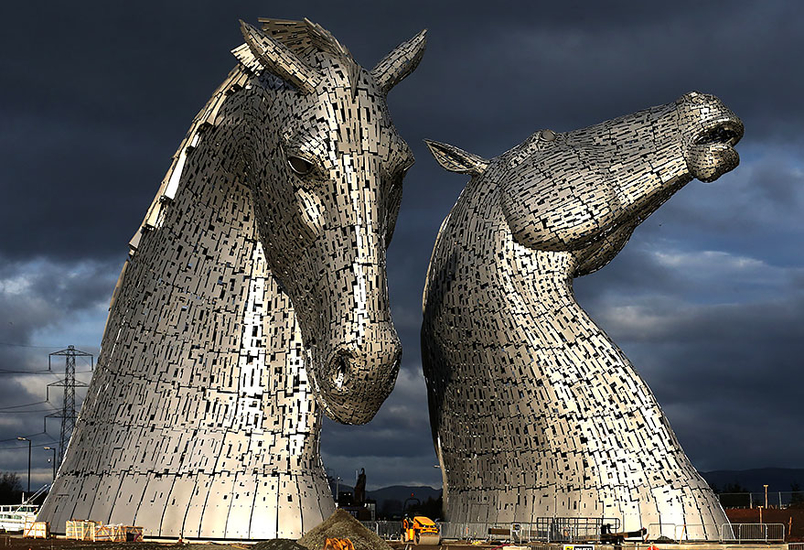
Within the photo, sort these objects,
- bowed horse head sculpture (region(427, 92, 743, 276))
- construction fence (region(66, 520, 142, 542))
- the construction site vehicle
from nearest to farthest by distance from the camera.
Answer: construction fence (region(66, 520, 142, 542)) < the construction site vehicle < bowed horse head sculpture (region(427, 92, 743, 276))

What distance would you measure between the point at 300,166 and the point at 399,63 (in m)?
1.62

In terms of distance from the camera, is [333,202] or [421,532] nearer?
[333,202]

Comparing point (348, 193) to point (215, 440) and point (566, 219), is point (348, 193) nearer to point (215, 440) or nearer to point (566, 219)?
point (215, 440)

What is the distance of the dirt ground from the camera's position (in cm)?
2005

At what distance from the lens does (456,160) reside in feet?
52.4

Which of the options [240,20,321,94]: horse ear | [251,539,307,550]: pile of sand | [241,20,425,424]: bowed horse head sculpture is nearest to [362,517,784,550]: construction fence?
[251,539,307,550]: pile of sand

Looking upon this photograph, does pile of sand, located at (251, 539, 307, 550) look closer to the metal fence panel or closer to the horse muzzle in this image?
the horse muzzle

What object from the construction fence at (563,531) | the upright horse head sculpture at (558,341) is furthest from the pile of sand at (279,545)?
the upright horse head sculpture at (558,341)

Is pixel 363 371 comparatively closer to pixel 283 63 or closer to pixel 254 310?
pixel 254 310

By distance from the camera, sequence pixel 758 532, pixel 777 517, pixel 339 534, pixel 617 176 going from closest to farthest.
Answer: pixel 339 534
pixel 617 176
pixel 758 532
pixel 777 517

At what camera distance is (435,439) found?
1584cm

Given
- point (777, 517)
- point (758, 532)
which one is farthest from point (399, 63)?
point (777, 517)

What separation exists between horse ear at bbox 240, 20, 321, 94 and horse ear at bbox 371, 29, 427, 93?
62 centimetres

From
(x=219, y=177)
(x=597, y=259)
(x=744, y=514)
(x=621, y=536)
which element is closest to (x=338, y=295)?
(x=219, y=177)
